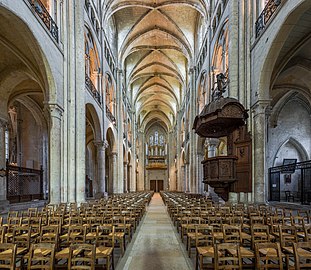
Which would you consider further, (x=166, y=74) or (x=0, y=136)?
(x=166, y=74)

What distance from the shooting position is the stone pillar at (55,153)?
12.9m

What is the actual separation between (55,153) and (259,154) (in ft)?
29.0

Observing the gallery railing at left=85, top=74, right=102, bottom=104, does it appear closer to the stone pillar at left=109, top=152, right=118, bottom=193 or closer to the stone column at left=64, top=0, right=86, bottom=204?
the stone column at left=64, top=0, right=86, bottom=204

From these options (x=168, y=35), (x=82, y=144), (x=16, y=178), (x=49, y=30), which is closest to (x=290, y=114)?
(x=168, y=35)

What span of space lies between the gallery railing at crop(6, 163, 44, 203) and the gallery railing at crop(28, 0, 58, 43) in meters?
8.24

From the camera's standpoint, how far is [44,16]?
12188 mm

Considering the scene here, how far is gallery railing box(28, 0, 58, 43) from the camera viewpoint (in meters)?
11.2

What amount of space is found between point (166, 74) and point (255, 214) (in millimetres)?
34381

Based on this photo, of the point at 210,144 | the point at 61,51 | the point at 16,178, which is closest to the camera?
the point at 61,51

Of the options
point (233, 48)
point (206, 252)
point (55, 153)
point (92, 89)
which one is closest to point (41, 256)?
point (206, 252)

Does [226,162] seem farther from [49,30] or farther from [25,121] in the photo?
[25,121]

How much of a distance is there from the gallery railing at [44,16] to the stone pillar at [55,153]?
3349 millimetres

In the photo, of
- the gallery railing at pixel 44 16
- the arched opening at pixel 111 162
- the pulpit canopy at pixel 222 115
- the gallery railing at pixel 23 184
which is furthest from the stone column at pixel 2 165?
the arched opening at pixel 111 162

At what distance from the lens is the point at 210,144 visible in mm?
21234
